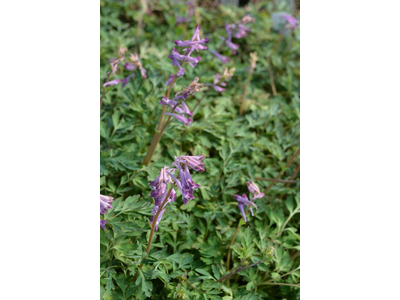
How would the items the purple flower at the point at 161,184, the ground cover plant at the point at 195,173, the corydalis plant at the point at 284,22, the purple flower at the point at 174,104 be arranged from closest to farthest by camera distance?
the purple flower at the point at 161,184 < the ground cover plant at the point at 195,173 < the purple flower at the point at 174,104 < the corydalis plant at the point at 284,22

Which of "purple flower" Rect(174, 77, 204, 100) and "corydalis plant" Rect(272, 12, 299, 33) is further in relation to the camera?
"corydalis plant" Rect(272, 12, 299, 33)

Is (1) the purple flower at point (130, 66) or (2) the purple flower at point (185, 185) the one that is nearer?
(2) the purple flower at point (185, 185)

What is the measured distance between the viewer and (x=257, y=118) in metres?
2.88

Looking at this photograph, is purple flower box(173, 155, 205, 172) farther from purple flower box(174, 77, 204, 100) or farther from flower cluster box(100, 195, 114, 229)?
purple flower box(174, 77, 204, 100)

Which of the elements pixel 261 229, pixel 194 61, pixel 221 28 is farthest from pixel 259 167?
pixel 221 28

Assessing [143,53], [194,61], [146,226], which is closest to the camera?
[146,226]

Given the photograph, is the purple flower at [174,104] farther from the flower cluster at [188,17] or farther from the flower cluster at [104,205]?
the flower cluster at [188,17]

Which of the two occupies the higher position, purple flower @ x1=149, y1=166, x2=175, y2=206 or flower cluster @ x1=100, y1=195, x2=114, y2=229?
purple flower @ x1=149, y1=166, x2=175, y2=206

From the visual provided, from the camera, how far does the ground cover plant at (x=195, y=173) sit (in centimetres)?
173

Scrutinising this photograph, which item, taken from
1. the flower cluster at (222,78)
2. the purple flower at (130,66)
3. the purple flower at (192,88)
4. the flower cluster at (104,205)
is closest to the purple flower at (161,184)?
the flower cluster at (104,205)

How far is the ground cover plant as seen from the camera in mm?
1733

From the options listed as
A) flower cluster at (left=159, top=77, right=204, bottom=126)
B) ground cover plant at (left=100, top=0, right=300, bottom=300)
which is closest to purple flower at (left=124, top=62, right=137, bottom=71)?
ground cover plant at (left=100, top=0, right=300, bottom=300)
